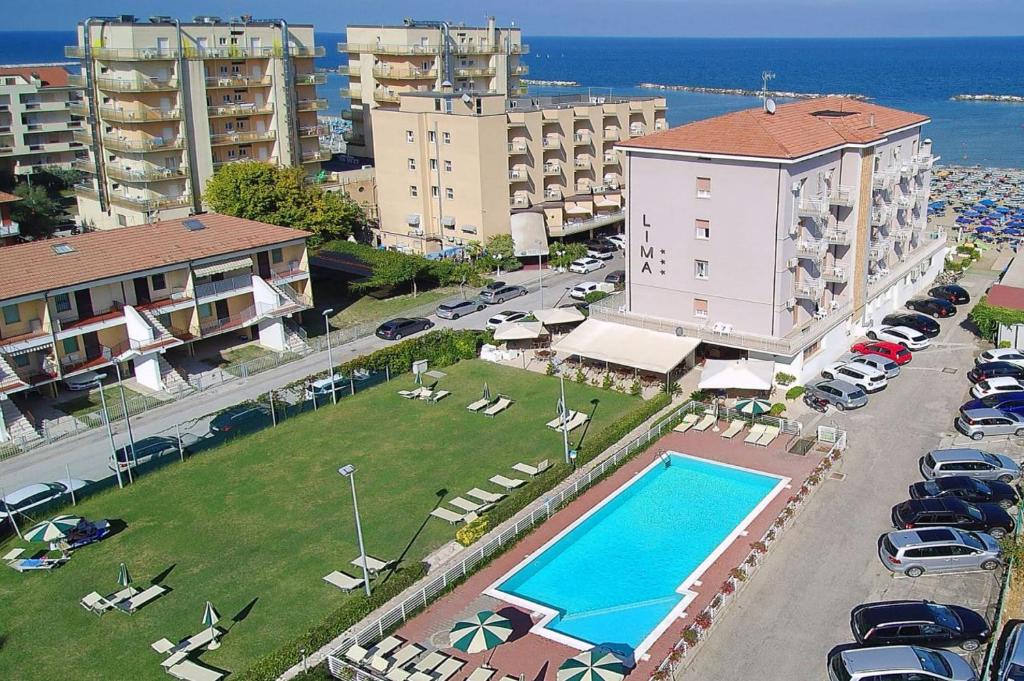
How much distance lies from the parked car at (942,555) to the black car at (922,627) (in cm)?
280

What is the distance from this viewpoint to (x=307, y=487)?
36.7m

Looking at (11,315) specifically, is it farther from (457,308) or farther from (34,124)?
(34,124)

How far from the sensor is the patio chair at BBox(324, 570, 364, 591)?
29188 millimetres

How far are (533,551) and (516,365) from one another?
62.7 ft

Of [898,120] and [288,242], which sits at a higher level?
[898,120]

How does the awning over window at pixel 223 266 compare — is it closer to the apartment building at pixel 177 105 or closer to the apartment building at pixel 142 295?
the apartment building at pixel 142 295

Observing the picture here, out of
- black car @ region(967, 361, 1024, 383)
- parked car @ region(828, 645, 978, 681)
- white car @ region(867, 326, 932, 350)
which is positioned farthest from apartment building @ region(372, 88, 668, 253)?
parked car @ region(828, 645, 978, 681)

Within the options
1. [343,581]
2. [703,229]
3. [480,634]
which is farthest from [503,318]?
[480,634]

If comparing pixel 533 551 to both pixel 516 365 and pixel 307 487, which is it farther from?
pixel 516 365

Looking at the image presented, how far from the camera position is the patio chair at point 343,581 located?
2919 centimetres

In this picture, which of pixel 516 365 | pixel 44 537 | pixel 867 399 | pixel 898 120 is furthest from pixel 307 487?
pixel 898 120

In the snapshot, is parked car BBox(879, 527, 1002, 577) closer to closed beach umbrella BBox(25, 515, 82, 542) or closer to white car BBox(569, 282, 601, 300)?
closed beach umbrella BBox(25, 515, 82, 542)

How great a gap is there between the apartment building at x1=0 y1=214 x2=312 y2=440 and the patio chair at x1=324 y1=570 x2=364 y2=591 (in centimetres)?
2077

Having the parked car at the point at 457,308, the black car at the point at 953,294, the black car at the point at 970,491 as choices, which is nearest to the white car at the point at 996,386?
the black car at the point at 970,491
